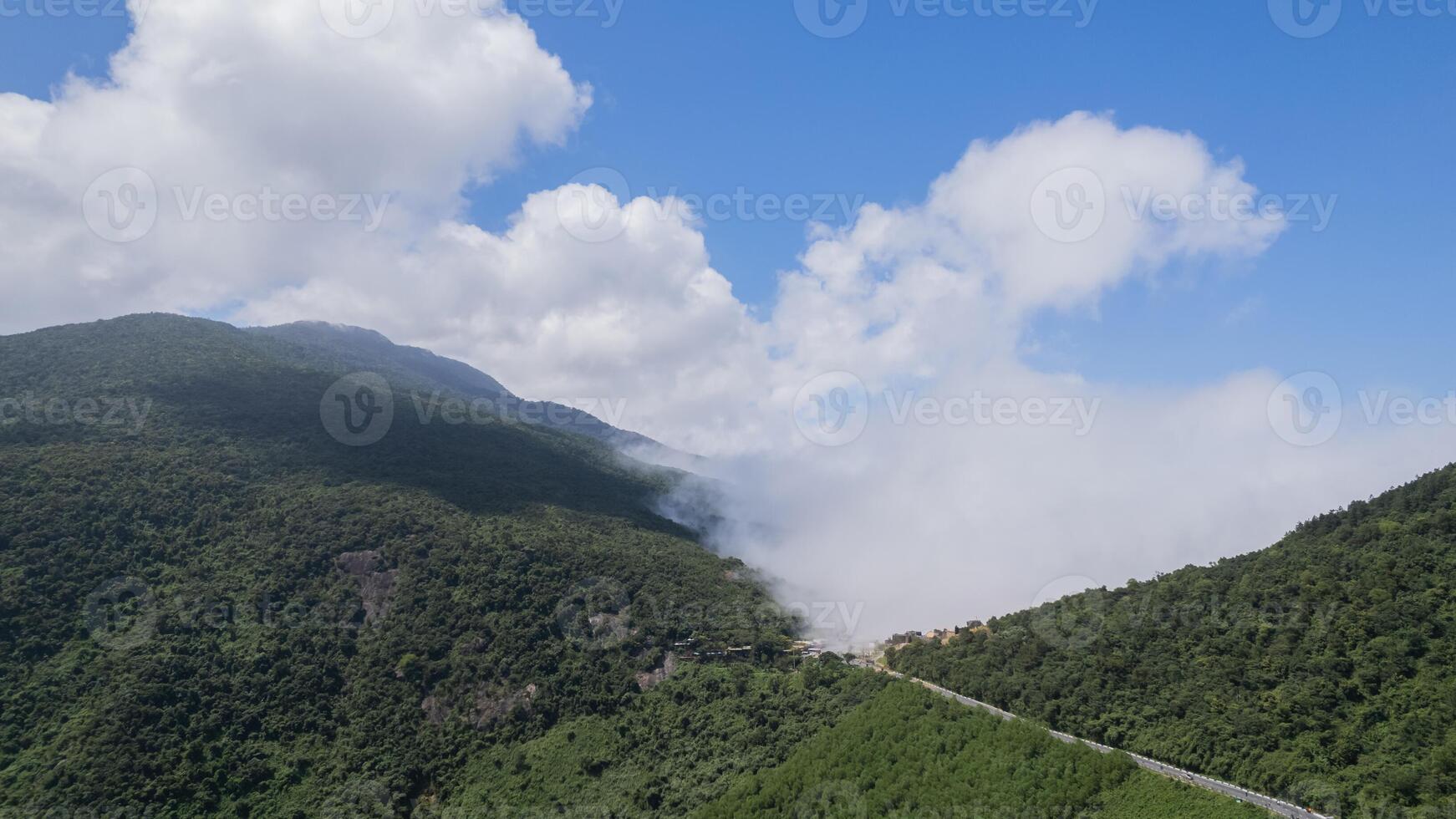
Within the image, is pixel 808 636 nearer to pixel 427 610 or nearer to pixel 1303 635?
pixel 427 610

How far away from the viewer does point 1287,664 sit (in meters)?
58.9

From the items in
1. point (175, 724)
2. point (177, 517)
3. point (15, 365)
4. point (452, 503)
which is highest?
point (15, 365)

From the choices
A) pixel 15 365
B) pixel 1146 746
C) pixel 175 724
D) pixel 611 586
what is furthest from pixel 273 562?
pixel 1146 746

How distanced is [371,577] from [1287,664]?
347ft

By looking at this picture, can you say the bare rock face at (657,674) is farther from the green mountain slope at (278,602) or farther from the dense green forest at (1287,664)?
the dense green forest at (1287,664)

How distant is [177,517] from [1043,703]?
11713cm

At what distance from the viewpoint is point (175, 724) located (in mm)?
75625

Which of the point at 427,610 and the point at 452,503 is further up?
the point at 452,503

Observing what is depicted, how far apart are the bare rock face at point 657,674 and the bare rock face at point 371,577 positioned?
36.6m

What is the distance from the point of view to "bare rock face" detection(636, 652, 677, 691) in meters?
90.4

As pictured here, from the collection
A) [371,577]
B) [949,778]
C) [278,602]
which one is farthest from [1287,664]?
[278,602]

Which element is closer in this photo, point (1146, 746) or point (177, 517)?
point (1146, 746)

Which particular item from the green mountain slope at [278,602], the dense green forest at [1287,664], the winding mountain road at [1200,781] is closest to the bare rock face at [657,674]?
the green mountain slope at [278,602]

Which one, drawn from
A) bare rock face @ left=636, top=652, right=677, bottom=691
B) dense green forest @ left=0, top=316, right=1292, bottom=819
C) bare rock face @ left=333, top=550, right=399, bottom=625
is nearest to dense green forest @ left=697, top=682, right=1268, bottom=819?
dense green forest @ left=0, top=316, right=1292, bottom=819
